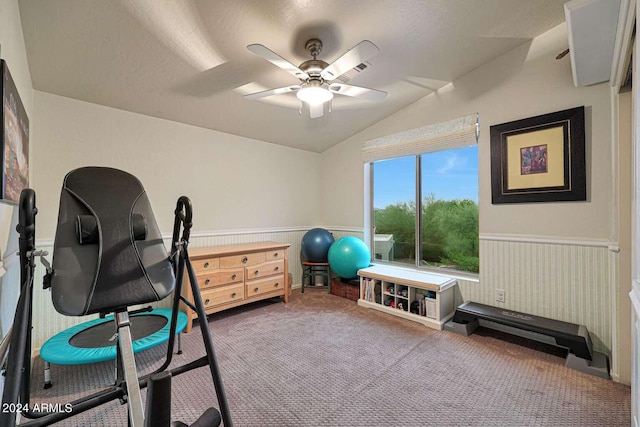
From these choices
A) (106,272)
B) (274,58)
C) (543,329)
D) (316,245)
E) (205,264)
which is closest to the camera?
(106,272)

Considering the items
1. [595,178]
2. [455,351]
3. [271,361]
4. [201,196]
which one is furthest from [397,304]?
[201,196]

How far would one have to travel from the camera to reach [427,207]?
12.1 ft

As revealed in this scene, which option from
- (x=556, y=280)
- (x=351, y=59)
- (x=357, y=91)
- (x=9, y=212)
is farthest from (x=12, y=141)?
(x=556, y=280)

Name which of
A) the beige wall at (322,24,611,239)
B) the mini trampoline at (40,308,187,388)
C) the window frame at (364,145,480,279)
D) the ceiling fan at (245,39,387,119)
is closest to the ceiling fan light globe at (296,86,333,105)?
the ceiling fan at (245,39,387,119)

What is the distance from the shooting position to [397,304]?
3295 mm

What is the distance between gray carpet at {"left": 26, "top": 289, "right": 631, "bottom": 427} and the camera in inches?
65.8

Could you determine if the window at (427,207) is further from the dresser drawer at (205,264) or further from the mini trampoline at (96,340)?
the mini trampoline at (96,340)

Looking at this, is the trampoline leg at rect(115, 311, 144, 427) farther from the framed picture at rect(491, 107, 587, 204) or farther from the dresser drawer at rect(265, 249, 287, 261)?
the framed picture at rect(491, 107, 587, 204)

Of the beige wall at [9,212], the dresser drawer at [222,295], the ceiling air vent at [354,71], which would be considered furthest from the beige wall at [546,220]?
the beige wall at [9,212]

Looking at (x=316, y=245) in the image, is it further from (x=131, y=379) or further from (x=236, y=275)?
(x=131, y=379)

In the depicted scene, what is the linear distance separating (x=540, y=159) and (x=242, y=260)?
3.30 metres

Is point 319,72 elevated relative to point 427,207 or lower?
elevated

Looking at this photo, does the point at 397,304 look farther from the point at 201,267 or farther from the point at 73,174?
the point at 73,174

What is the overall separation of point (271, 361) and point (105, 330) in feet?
4.79
